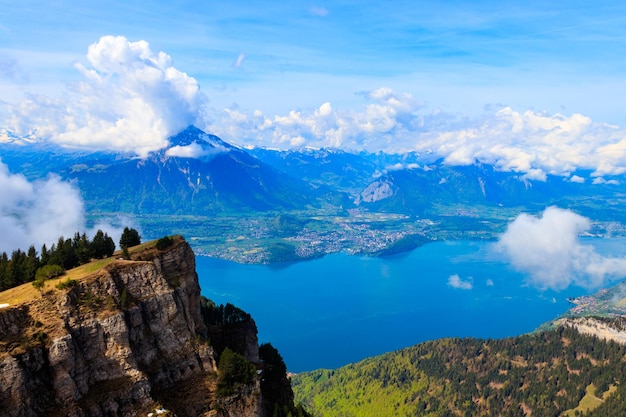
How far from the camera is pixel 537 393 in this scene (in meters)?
138

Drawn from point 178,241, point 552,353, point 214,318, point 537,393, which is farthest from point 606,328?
point 178,241

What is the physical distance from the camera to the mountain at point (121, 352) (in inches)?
1626

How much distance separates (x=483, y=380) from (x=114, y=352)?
131066 millimetres

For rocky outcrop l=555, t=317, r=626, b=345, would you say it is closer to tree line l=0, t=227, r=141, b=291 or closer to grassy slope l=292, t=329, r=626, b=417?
grassy slope l=292, t=329, r=626, b=417

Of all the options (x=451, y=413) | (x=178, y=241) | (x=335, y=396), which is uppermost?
(x=178, y=241)

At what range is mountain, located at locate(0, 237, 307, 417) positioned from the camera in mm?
41312

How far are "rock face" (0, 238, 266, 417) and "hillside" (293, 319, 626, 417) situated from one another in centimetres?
10472

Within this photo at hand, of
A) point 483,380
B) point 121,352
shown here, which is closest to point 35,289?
point 121,352

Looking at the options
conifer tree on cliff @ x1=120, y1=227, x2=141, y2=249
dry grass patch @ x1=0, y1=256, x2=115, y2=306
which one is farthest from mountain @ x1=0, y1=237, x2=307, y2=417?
conifer tree on cliff @ x1=120, y1=227, x2=141, y2=249

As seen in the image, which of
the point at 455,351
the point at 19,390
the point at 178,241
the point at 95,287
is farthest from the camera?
the point at 455,351

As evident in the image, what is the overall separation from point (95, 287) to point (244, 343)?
2640 cm

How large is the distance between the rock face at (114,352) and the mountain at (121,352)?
0.09 m

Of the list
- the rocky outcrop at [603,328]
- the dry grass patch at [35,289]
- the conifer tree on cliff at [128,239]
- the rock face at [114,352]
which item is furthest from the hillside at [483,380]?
the dry grass patch at [35,289]

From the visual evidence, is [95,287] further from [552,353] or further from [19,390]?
[552,353]
